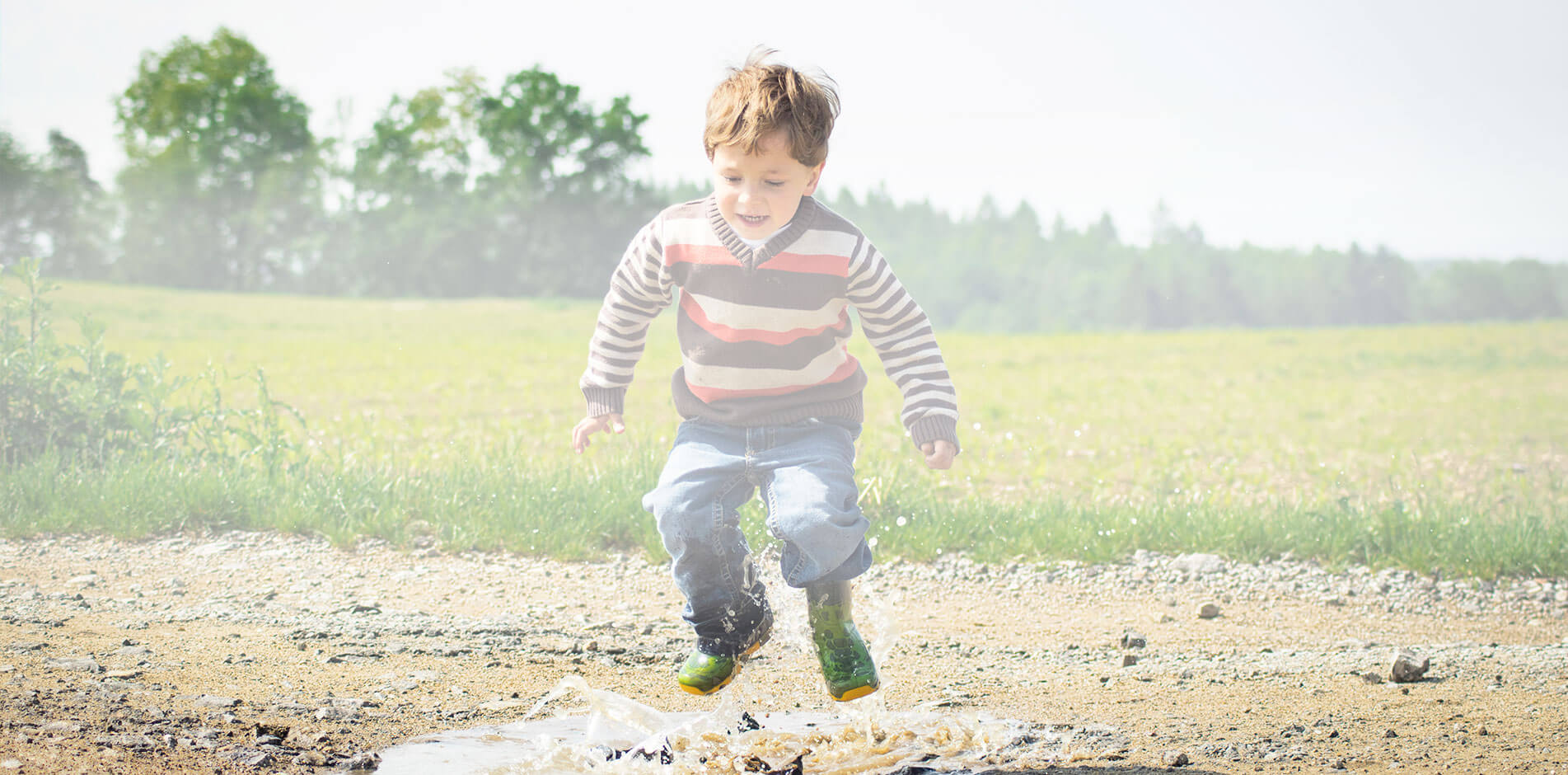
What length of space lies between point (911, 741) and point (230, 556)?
141 inches

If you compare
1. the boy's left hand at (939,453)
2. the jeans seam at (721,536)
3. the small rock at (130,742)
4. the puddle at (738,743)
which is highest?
the boy's left hand at (939,453)

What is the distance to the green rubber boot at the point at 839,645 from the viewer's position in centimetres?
308

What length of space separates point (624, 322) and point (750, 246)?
51 centimetres

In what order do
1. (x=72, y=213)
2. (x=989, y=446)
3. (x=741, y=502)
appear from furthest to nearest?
(x=72, y=213) → (x=989, y=446) → (x=741, y=502)

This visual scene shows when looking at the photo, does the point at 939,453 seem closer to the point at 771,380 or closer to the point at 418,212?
the point at 771,380

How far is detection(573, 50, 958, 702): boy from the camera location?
9.94 ft

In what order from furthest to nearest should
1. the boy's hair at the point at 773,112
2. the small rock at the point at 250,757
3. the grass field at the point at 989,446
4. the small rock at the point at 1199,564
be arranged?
the grass field at the point at 989,446 < the small rock at the point at 1199,564 < the boy's hair at the point at 773,112 < the small rock at the point at 250,757

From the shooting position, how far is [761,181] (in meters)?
2.97

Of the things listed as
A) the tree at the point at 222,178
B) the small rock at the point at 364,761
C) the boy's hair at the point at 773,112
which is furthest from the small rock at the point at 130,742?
the tree at the point at 222,178

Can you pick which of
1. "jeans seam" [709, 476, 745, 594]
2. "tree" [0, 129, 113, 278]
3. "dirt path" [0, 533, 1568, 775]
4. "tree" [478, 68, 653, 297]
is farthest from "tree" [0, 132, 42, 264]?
"jeans seam" [709, 476, 745, 594]

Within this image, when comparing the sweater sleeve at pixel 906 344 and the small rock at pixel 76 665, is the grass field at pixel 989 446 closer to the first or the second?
the small rock at pixel 76 665

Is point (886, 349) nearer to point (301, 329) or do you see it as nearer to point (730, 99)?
point (730, 99)

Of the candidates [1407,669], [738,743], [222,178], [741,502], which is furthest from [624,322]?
[222,178]

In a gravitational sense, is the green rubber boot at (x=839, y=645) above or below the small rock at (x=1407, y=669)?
above
